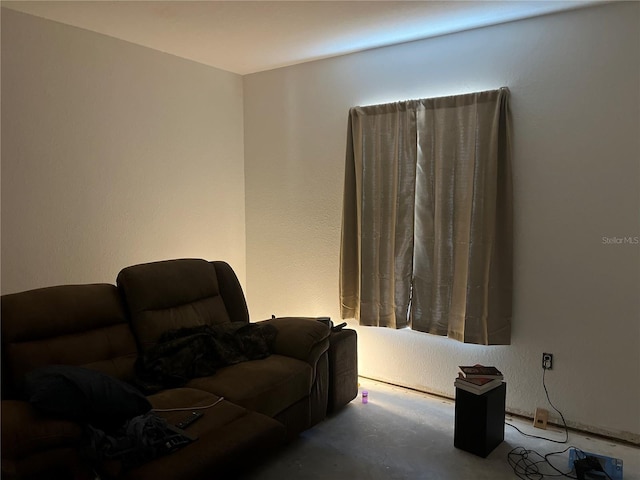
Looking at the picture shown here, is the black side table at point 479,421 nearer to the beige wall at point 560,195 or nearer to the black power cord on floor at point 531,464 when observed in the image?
the black power cord on floor at point 531,464

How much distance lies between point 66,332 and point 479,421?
7.37ft

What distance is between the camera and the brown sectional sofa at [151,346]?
1871mm

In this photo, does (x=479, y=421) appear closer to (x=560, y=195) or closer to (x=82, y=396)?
(x=560, y=195)

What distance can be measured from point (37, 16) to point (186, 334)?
2137 mm

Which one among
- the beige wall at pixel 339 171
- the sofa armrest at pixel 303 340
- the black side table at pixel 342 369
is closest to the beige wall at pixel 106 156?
the beige wall at pixel 339 171

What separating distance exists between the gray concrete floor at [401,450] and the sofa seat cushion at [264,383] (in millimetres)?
295

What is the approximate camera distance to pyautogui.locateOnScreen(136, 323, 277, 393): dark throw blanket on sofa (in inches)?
104

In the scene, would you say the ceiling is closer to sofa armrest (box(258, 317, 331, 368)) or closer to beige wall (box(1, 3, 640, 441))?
beige wall (box(1, 3, 640, 441))

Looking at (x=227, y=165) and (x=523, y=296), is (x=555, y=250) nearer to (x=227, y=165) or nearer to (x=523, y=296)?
(x=523, y=296)

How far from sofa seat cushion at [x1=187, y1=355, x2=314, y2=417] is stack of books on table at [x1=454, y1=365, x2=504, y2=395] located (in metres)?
0.88

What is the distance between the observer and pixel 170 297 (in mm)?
2998

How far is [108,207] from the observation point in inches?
134
